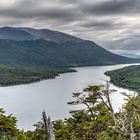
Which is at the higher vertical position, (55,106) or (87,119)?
(87,119)

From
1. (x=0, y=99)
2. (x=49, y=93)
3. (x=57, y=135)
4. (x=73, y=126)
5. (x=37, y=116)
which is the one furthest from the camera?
(x=49, y=93)

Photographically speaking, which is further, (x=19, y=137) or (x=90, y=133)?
(x=19, y=137)

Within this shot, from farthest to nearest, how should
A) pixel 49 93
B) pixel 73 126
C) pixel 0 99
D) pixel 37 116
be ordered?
pixel 49 93, pixel 0 99, pixel 37 116, pixel 73 126

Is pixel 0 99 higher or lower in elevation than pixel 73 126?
lower

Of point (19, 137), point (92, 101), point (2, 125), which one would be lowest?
point (19, 137)

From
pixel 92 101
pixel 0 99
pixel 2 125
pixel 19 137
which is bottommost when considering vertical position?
pixel 0 99

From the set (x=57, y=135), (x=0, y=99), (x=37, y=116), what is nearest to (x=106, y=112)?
(x=57, y=135)

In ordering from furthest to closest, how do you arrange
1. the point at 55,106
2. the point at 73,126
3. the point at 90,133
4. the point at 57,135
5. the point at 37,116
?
1. the point at 55,106
2. the point at 37,116
3. the point at 73,126
4. the point at 57,135
5. the point at 90,133

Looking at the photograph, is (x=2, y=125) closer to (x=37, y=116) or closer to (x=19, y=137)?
(x=19, y=137)

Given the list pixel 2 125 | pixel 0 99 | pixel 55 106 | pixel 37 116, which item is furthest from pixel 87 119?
pixel 0 99
